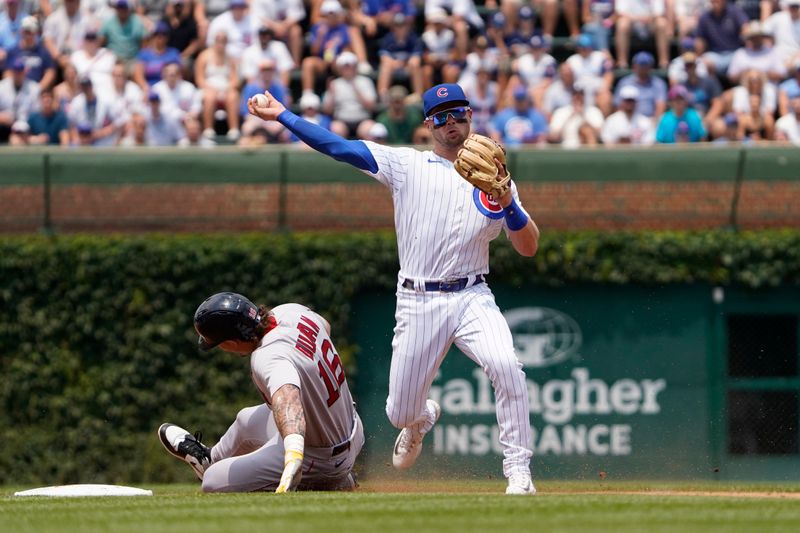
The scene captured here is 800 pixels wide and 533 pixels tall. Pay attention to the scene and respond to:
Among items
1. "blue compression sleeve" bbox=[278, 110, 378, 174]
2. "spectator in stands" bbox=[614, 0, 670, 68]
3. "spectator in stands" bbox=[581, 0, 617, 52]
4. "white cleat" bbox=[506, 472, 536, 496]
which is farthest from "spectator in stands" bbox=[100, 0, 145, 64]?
"white cleat" bbox=[506, 472, 536, 496]

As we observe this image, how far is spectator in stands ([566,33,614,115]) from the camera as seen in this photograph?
547 inches

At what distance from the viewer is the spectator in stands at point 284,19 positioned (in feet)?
48.1

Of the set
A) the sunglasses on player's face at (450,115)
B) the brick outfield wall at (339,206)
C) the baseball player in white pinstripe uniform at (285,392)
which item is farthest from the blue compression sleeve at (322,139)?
the brick outfield wall at (339,206)

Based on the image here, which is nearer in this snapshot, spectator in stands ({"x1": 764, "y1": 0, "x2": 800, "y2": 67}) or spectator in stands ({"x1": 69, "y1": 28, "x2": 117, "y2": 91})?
spectator in stands ({"x1": 764, "y1": 0, "x2": 800, "y2": 67})

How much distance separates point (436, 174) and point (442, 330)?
2.78 ft

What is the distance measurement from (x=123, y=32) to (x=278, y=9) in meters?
1.72

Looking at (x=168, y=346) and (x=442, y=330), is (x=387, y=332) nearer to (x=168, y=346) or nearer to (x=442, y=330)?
(x=168, y=346)

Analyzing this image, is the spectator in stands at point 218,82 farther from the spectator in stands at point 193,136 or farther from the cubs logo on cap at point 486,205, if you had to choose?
the cubs logo on cap at point 486,205

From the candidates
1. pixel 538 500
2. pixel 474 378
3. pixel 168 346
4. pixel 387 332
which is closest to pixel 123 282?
pixel 168 346

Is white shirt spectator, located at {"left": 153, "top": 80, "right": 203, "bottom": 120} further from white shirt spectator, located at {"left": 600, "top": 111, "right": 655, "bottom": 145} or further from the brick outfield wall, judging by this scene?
white shirt spectator, located at {"left": 600, "top": 111, "right": 655, "bottom": 145}

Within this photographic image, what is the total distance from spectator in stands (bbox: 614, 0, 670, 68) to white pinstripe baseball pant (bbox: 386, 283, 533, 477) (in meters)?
7.72

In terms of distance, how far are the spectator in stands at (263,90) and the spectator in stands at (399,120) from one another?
1064mm

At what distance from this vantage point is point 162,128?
13.7m

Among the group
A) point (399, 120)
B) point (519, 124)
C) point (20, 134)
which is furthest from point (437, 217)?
point (20, 134)
